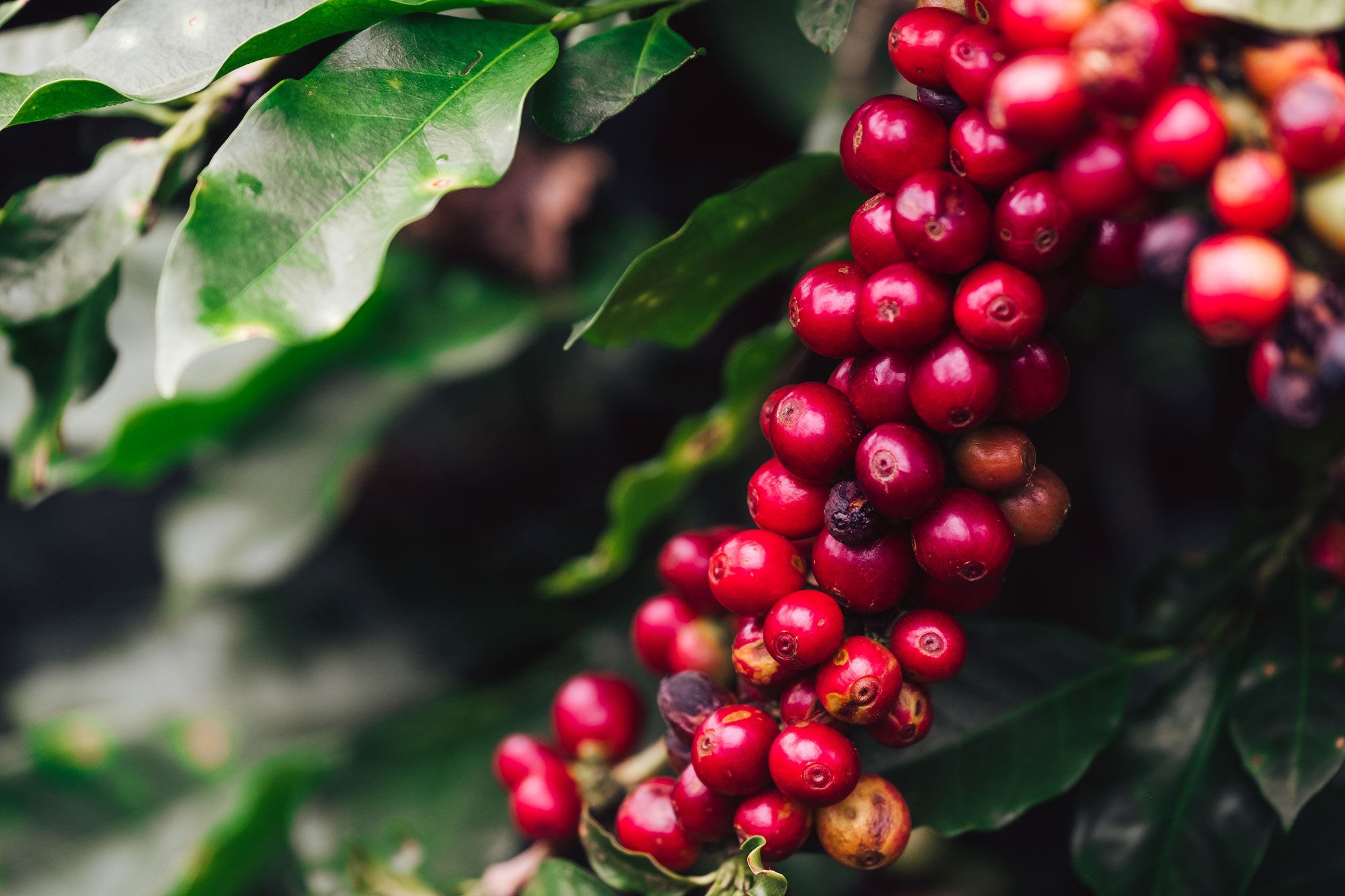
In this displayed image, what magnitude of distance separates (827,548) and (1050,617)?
0.65m

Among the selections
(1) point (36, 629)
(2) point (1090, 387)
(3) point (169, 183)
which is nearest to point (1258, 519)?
(2) point (1090, 387)

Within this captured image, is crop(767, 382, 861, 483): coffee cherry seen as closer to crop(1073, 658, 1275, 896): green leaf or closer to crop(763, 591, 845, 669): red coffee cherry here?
crop(763, 591, 845, 669): red coffee cherry

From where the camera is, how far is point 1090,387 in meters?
1.17

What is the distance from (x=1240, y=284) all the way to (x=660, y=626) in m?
0.47

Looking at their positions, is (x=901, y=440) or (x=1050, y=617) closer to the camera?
(x=901, y=440)

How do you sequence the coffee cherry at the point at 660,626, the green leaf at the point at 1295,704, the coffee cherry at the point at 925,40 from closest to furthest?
the coffee cherry at the point at 925,40 → the green leaf at the point at 1295,704 → the coffee cherry at the point at 660,626

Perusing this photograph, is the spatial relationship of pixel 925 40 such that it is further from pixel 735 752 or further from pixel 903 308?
pixel 735 752

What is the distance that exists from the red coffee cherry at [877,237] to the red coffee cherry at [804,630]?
19cm

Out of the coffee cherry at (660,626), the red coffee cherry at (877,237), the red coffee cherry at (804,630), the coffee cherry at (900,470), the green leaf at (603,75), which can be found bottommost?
the coffee cherry at (660,626)

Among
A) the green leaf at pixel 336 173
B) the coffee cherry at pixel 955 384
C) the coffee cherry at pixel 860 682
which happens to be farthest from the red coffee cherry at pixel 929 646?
the green leaf at pixel 336 173

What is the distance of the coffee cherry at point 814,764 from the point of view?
55 cm

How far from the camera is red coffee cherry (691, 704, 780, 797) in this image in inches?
22.3

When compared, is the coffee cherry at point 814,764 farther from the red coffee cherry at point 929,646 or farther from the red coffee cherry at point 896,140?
the red coffee cherry at point 896,140

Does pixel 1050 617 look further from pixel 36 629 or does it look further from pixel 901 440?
pixel 36 629
